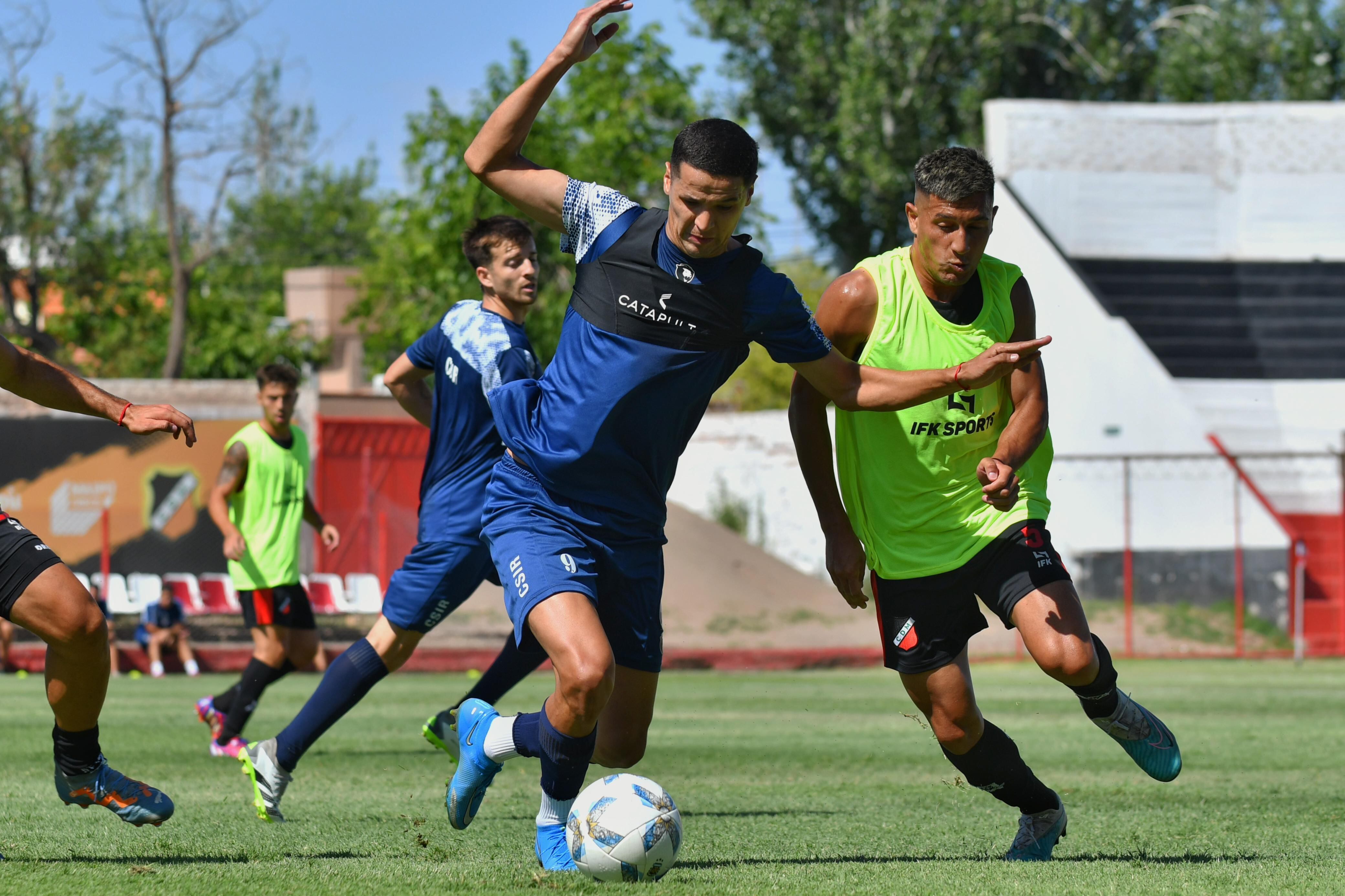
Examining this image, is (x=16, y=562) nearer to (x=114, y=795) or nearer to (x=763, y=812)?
(x=114, y=795)

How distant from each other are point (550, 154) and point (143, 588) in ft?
45.4

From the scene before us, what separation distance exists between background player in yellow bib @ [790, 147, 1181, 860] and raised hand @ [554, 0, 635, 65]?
119cm

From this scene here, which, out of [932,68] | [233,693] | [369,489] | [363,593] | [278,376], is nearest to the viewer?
[233,693]

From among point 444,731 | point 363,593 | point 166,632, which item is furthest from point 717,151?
point 363,593

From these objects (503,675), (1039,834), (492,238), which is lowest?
(1039,834)

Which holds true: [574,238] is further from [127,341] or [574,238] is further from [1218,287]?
[127,341]

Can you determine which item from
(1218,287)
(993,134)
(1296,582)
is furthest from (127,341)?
(1296,582)

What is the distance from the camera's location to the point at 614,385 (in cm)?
492

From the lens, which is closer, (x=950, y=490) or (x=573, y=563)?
(x=573, y=563)

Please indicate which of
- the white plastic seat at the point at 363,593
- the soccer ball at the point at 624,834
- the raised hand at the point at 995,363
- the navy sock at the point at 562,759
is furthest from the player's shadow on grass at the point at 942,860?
the white plastic seat at the point at 363,593

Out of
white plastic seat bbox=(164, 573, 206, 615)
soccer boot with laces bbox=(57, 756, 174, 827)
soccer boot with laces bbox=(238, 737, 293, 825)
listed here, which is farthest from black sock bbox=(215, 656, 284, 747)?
white plastic seat bbox=(164, 573, 206, 615)

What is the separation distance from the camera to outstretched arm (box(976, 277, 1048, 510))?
201 inches

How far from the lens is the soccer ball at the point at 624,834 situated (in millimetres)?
4754

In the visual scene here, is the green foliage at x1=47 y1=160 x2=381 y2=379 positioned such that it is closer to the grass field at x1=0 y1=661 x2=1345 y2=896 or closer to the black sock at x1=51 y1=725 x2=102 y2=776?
the grass field at x1=0 y1=661 x2=1345 y2=896
